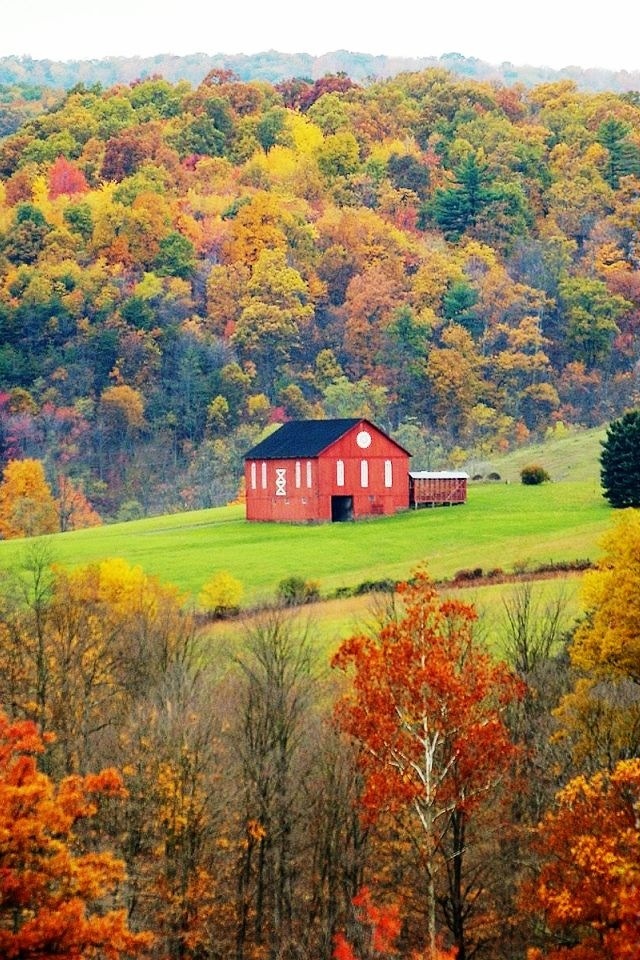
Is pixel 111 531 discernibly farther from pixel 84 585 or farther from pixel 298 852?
pixel 298 852

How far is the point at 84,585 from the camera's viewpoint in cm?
6869

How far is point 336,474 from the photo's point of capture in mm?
93062

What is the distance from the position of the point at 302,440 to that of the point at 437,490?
682 cm

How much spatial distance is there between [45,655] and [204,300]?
126578 millimetres

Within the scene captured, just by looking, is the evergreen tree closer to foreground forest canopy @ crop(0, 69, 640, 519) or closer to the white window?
the white window

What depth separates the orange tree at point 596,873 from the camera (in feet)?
99.6

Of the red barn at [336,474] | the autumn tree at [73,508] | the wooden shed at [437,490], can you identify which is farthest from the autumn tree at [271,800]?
the autumn tree at [73,508]

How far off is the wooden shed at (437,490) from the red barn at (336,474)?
561mm

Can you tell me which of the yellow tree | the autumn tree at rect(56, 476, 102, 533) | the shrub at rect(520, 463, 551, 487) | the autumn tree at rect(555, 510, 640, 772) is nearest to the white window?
the shrub at rect(520, 463, 551, 487)

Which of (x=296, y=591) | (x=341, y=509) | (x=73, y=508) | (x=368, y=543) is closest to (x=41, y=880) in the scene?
(x=296, y=591)

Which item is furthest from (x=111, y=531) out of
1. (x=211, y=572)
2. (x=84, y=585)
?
(x=84, y=585)

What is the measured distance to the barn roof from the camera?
9312cm

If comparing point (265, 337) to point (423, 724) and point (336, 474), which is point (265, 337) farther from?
point (423, 724)

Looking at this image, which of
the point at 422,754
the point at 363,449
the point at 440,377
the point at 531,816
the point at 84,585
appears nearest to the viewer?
the point at 422,754
